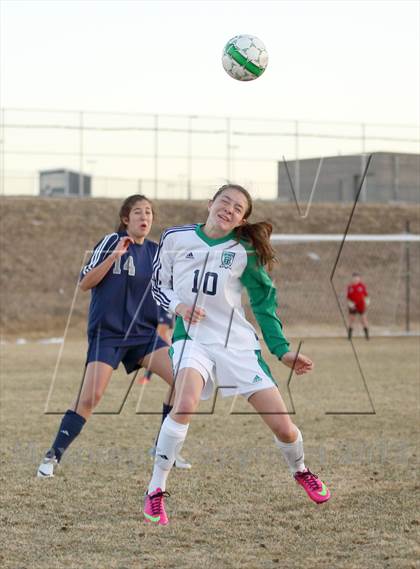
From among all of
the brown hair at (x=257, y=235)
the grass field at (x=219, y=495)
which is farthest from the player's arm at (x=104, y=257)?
the grass field at (x=219, y=495)

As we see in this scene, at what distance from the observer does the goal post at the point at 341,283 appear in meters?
27.0

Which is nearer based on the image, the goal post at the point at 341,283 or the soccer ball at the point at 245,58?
the soccer ball at the point at 245,58

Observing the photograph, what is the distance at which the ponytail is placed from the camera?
5.46 m

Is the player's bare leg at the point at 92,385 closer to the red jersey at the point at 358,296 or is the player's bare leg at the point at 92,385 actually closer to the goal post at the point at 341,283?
the red jersey at the point at 358,296

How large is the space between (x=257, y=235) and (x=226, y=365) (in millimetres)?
749

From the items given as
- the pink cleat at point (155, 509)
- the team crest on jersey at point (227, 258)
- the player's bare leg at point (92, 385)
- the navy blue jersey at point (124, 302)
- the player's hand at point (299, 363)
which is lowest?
the pink cleat at point (155, 509)

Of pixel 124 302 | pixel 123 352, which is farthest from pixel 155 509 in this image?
pixel 124 302

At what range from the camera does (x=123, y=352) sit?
22.9 ft

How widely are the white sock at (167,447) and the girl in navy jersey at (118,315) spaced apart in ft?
4.09

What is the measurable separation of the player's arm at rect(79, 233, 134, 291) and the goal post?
18989 mm

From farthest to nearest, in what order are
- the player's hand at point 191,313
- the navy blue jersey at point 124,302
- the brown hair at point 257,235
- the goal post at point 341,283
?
the goal post at point 341,283, the navy blue jersey at point 124,302, the brown hair at point 257,235, the player's hand at point 191,313

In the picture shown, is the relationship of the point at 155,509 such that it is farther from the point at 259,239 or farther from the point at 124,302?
the point at 124,302

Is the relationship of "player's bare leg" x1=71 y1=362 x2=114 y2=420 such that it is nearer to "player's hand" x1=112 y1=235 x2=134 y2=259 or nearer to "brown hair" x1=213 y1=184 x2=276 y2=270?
"player's hand" x1=112 y1=235 x2=134 y2=259

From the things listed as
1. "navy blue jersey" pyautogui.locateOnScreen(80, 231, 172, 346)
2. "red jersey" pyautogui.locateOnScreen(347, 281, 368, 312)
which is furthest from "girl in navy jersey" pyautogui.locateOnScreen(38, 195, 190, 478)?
"red jersey" pyautogui.locateOnScreen(347, 281, 368, 312)
